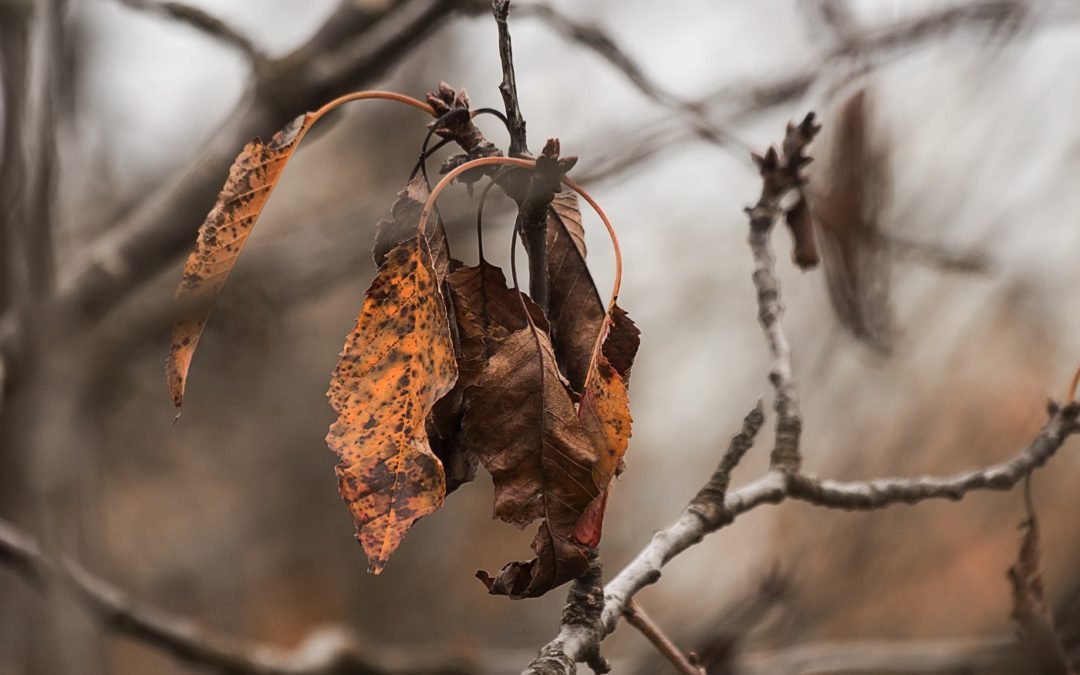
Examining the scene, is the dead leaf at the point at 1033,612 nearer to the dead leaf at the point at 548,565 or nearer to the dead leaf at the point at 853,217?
the dead leaf at the point at 853,217

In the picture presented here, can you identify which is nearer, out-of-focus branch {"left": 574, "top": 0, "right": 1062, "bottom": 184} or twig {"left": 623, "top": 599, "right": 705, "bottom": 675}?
twig {"left": 623, "top": 599, "right": 705, "bottom": 675}

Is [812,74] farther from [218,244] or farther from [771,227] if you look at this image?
[218,244]

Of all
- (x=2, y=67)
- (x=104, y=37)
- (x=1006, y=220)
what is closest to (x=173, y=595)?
(x=104, y=37)

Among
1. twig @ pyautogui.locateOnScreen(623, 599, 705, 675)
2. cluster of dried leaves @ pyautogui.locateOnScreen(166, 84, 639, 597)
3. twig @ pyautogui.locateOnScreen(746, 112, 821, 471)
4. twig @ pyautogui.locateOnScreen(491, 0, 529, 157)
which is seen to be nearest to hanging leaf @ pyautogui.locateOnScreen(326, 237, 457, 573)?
cluster of dried leaves @ pyautogui.locateOnScreen(166, 84, 639, 597)

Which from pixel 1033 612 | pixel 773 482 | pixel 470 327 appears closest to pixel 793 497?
pixel 773 482

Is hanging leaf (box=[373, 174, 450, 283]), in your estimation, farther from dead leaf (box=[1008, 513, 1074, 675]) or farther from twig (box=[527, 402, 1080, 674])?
dead leaf (box=[1008, 513, 1074, 675])

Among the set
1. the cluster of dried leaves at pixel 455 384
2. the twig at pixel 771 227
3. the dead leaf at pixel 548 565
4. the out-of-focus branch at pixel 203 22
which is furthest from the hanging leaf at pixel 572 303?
the out-of-focus branch at pixel 203 22

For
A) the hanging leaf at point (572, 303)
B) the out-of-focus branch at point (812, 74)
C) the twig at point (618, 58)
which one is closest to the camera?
the hanging leaf at point (572, 303)

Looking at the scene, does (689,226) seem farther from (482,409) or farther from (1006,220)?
(482,409)
